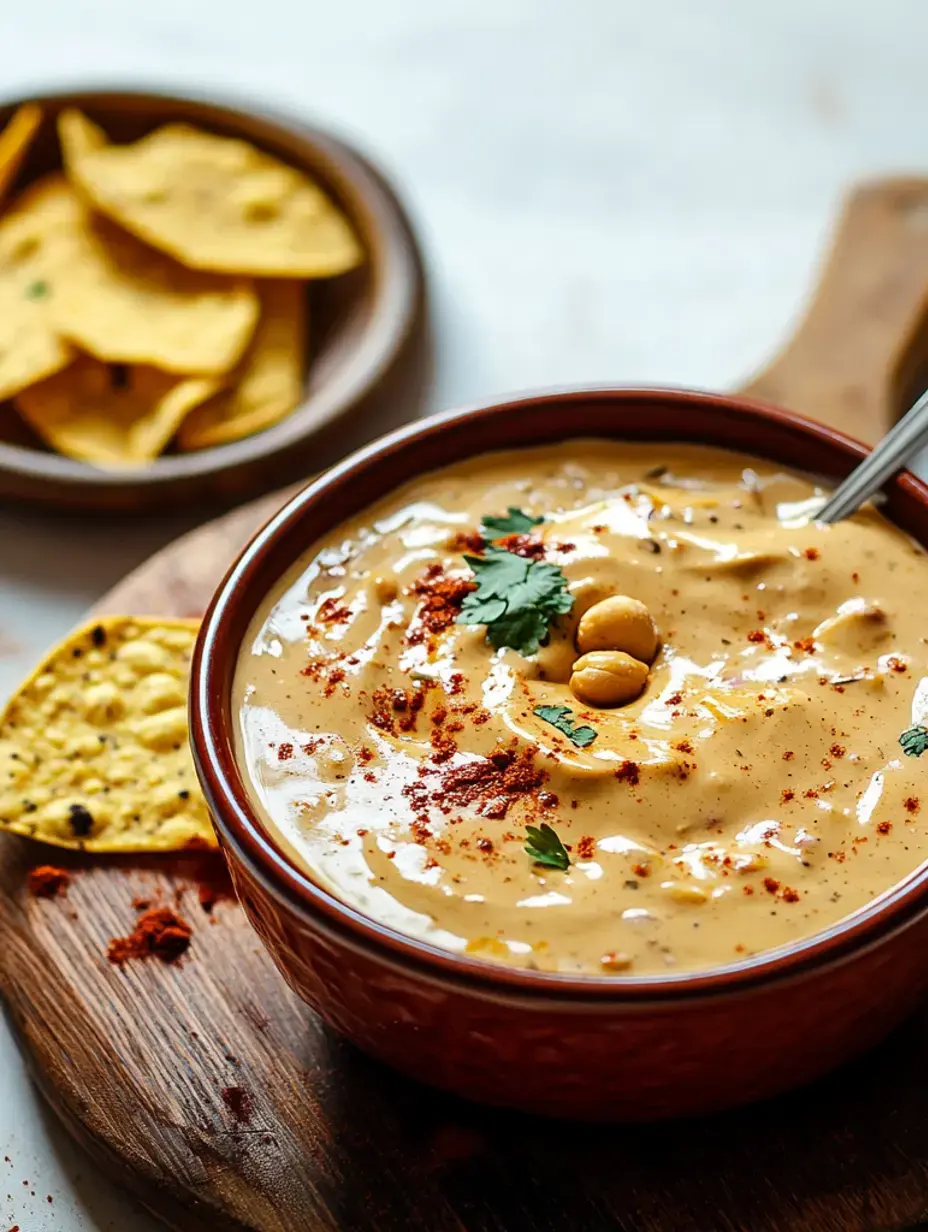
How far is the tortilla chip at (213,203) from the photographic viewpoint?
4.34m

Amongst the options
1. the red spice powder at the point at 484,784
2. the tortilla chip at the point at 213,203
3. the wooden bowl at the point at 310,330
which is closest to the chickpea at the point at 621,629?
the red spice powder at the point at 484,784

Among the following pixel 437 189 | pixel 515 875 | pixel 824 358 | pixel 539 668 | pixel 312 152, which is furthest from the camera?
pixel 437 189

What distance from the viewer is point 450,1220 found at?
2.38m

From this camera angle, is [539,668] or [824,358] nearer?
[539,668]

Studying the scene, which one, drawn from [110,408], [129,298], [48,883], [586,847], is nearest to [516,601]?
[586,847]

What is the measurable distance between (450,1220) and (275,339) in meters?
2.64

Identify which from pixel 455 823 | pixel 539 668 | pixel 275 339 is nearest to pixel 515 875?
pixel 455 823

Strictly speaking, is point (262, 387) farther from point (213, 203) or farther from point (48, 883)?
point (48, 883)

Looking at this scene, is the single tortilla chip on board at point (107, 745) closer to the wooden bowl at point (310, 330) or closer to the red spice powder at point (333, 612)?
the red spice powder at point (333, 612)

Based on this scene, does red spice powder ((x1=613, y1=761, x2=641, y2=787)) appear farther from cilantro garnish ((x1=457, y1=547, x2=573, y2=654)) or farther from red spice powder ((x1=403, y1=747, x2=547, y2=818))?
cilantro garnish ((x1=457, y1=547, x2=573, y2=654))

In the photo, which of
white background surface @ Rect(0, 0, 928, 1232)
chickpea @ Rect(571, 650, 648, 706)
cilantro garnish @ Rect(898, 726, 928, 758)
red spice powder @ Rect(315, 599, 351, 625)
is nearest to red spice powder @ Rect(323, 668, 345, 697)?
red spice powder @ Rect(315, 599, 351, 625)

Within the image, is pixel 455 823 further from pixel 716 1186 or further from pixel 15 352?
pixel 15 352

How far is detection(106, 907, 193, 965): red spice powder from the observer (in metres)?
2.78

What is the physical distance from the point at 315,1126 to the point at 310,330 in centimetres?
263
